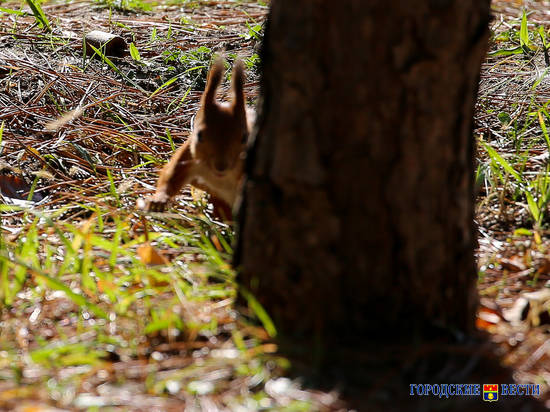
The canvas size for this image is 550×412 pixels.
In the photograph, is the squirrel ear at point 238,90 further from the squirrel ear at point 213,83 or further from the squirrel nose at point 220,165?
the squirrel nose at point 220,165

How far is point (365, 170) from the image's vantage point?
6.25 ft

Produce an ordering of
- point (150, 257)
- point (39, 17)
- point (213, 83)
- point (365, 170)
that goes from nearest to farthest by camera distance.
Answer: point (365, 170), point (150, 257), point (213, 83), point (39, 17)

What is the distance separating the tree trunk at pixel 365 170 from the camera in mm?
1817

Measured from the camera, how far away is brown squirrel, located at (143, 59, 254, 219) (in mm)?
3277

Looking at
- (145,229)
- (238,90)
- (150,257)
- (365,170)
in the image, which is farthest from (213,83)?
(365,170)

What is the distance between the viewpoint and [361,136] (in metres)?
1.87

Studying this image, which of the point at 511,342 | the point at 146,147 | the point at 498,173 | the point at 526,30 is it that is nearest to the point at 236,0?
the point at 526,30

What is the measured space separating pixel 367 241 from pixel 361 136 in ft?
0.95

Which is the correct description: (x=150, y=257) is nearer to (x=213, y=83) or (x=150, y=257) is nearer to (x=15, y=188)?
(x=213, y=83)

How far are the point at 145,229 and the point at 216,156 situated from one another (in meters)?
0.58

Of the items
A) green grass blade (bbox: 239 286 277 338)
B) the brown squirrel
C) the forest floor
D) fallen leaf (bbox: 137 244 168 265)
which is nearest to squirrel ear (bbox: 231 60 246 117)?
the brown squirrel

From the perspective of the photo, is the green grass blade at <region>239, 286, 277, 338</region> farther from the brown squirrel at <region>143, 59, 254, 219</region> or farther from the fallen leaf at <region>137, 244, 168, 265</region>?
the brown squirrel at <region>143, 59, 254, 219</region>

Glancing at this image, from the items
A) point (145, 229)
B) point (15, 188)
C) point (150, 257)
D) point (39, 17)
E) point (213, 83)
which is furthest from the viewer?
point (39, 17)

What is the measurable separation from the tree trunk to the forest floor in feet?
0.65
